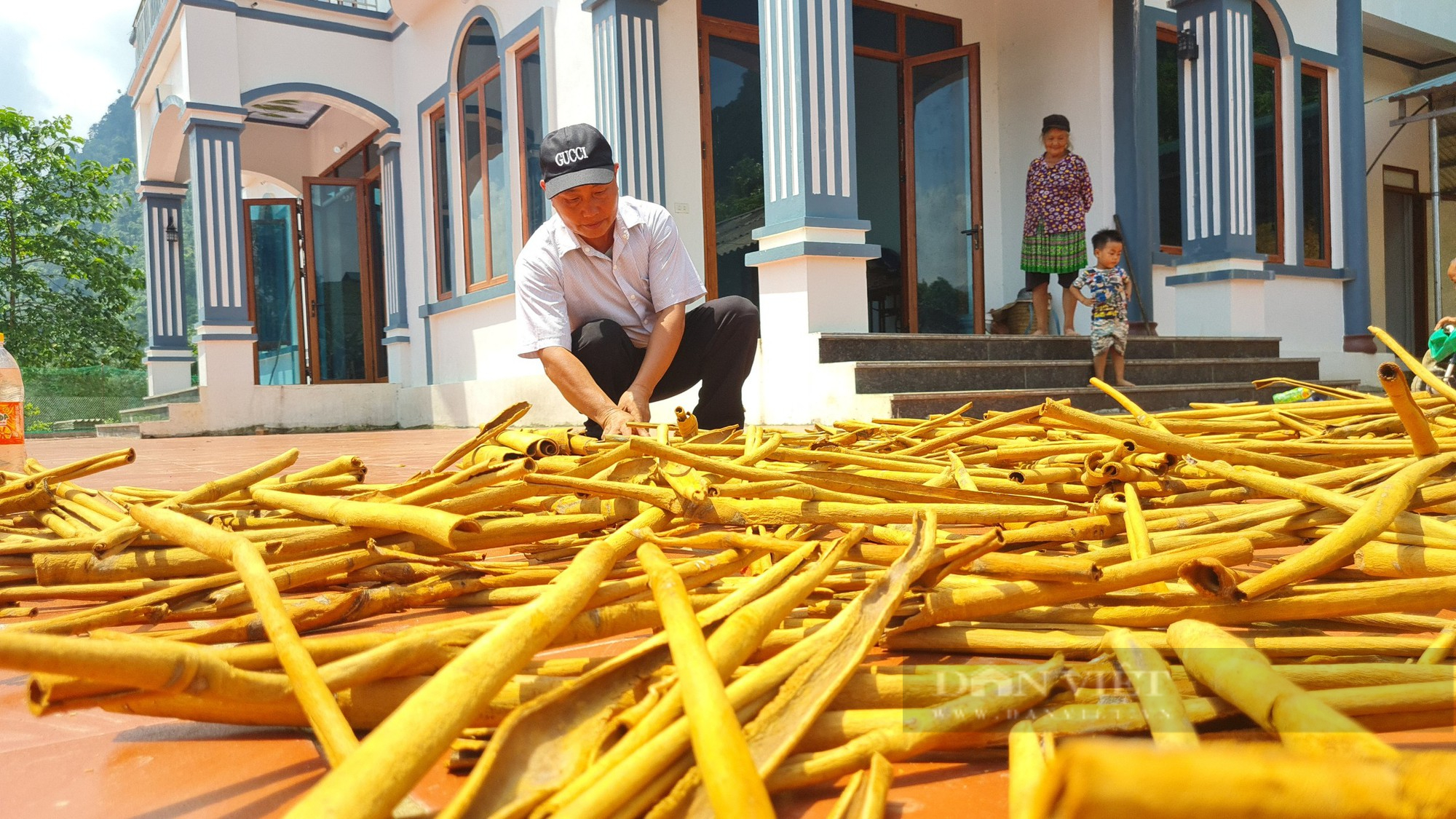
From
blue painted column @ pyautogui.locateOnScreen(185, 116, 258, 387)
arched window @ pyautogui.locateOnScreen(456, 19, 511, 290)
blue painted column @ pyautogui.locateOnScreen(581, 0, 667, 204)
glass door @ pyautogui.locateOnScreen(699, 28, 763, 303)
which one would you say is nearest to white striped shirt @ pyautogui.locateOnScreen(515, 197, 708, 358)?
blue painted column @ pyautogui.locateOnScreen(581, 0, 667, 204)

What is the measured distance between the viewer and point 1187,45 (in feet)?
23.0

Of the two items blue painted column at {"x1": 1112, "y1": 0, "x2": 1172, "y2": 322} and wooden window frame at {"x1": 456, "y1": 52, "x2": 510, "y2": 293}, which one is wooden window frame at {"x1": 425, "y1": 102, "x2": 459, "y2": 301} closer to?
wooden window frame at {"x1": 456, "y1": 52, "x2": 510, "y2": 293}

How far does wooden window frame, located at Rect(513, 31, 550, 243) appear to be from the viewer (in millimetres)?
7176

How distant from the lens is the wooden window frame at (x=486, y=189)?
7.83 m

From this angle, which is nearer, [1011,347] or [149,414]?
[1011,347]

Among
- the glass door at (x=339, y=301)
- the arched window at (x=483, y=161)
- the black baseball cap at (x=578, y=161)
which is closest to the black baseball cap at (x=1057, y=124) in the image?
the arched window at (x=483, y=161)

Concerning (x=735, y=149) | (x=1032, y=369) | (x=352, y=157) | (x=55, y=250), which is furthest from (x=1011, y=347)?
(x=55, y=250)

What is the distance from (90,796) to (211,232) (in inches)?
386

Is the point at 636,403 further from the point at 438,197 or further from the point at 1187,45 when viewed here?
the point at 438,197

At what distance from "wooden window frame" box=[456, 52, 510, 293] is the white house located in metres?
0.03

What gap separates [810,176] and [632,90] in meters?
1.73

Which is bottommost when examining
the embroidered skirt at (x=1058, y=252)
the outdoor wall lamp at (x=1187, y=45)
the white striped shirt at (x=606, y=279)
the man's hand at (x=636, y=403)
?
the man's hand at (x=636, y=403)

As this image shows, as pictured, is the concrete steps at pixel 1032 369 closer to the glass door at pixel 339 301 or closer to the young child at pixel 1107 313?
the young child at pixel 1107 313

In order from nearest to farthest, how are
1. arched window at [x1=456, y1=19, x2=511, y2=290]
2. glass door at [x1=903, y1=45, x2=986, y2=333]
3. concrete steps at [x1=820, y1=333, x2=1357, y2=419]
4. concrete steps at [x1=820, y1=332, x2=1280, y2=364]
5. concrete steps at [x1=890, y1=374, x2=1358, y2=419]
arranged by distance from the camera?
concrete steps at [x1=890, y1=374, x2=1358, y2=419]
concrete steps at [x1=820, y1=333, x2=1357, y2=419]
concrete steps at [x1=820, y1=332, x2=1280, y2=364]
glass door at [x1=903, y1=45, x2=986, y2=333]
arched window at [x1=456, y1=19, x2=511, y2=290]
